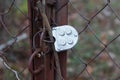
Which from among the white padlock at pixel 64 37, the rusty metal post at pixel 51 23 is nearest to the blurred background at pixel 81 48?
the rusty metal post at pixel 51 23

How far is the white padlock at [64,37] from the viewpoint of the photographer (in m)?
0.85

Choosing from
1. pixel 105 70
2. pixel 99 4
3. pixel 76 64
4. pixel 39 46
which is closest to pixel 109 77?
pixel 105 70

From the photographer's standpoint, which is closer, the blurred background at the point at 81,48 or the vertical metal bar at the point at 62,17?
the vertical metal bar at the point at 62,17

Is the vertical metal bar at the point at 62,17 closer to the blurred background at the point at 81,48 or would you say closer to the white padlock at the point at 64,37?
the white padlock at the point at 64,37

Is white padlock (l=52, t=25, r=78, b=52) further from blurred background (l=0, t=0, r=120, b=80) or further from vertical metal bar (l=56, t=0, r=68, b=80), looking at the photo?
blurred background (l=0, t=0, r=120, b=80)

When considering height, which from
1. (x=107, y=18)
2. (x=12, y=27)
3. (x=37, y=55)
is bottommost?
(x=107, y=18)

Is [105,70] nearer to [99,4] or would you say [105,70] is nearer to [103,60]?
[103,60]

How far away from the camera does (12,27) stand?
2.47 metres

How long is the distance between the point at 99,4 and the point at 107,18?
19 centimetres

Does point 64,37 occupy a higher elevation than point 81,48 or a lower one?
higher

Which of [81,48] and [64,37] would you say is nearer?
[64,37]

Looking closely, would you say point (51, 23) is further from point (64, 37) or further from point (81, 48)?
point (81, 48)

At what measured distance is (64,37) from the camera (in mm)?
855

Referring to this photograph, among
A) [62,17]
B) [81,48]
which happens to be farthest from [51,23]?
[81,48]
